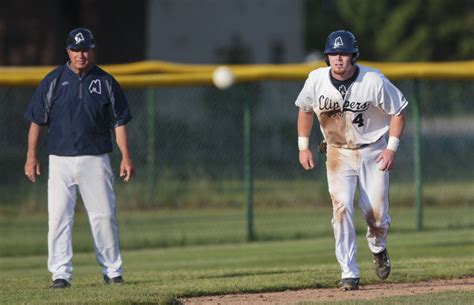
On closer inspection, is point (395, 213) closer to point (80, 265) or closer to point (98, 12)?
point (80, 265)

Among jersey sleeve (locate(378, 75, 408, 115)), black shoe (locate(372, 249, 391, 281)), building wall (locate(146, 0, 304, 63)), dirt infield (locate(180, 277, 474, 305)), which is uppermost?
building wall (locate(146, 0, 304, 63))

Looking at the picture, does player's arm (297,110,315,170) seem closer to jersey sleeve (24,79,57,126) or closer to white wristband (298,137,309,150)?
white wristband (298,137,309,150)

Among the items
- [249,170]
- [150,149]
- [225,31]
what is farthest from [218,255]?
[225,31]

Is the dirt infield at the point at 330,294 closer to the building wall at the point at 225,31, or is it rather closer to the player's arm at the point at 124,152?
the player's arm at the point at 124,152

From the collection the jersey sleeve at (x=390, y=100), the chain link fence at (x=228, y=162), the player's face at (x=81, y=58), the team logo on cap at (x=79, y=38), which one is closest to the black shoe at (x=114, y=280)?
the player's face at (x=81, y=58)

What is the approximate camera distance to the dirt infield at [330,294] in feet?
31.2

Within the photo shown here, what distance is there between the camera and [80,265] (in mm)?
14242

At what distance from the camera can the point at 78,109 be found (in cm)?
1030

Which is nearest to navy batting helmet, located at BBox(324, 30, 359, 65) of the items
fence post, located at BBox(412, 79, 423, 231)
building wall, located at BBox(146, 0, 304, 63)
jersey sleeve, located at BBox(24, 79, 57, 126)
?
jersey sleeve, located at BBox(24, 79, 57, 126)

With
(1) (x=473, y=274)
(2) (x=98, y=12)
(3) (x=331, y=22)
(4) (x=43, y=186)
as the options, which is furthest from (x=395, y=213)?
(3) (x=331, y=22)

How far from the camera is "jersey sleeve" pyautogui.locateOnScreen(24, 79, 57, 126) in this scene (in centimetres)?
1035

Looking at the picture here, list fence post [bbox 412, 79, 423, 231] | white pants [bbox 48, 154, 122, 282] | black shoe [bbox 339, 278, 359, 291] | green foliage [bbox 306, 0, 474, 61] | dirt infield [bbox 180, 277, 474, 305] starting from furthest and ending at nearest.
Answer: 1. green foliage [bbox 306, 0, 474, 61]
2. fence post [bbox 412, 79, 423, 231]
3. white pants [bbox 48, 154, 122, 282]
4. black shoe [bbox 339, 278, 359, 291]
5. dirt infield [bbox 180, 277, 474, 305]

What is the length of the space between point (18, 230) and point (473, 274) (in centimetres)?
841

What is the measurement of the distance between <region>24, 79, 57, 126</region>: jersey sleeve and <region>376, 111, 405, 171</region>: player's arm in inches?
109
